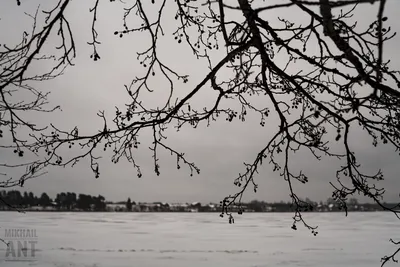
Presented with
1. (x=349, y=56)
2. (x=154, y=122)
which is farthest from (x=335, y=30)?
(x=154, y=122)

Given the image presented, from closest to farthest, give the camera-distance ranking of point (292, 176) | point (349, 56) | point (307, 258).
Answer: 1. point (349, 56)
2. point (292, 176)
3. point (307, 258)

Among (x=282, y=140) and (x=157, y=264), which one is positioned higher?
(x=282, y=140)

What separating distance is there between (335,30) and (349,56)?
0.20 m

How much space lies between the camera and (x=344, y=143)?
3953mm

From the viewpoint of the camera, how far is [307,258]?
67.4 ft

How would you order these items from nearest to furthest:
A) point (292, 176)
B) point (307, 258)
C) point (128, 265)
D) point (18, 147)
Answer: point (18, 147), point (292, 176), point (128, 265), point (307, 258)

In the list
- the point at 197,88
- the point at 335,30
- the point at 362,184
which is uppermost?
the point at 335,30

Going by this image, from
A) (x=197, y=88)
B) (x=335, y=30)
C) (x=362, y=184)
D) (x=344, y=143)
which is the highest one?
(x=335, y=30)

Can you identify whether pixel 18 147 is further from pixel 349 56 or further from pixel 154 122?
pixel 349 56

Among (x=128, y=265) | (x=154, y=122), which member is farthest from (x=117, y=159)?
(x=128, y=265)

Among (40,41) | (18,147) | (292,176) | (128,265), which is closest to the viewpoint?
(40,41)

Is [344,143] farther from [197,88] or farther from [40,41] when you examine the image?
[40,41]

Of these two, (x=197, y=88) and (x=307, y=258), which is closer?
(x=197, y=88)

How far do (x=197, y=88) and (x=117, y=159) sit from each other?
37.4 inches
